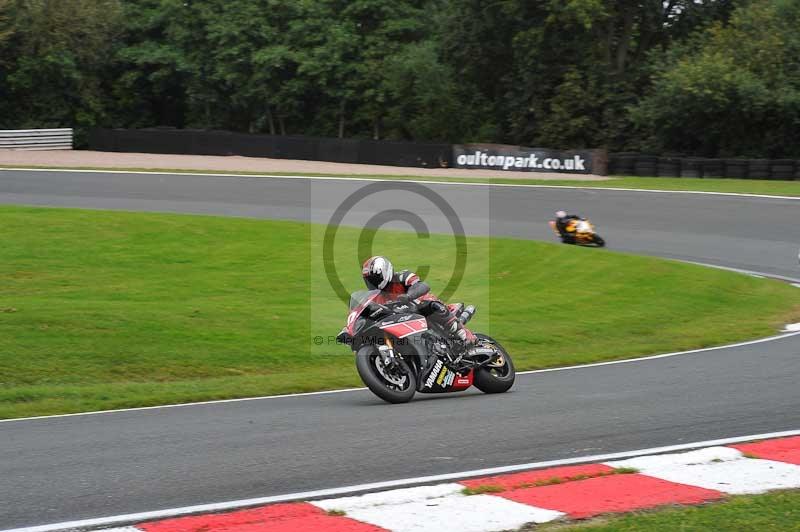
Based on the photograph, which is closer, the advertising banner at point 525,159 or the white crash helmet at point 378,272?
the white crash helmet at point 378,272

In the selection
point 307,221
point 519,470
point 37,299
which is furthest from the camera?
point 307,221

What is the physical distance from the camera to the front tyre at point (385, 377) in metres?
9.47

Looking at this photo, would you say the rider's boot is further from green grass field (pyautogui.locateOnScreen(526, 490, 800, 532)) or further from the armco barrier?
the armco barrier

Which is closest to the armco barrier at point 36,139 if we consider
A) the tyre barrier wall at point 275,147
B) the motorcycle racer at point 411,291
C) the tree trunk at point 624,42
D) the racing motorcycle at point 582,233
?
the tyre barrier wall at point 275,147

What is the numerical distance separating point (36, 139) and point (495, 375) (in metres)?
44.2

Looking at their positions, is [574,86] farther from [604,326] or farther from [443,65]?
[604,326]

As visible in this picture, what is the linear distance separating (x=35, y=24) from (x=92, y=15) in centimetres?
297

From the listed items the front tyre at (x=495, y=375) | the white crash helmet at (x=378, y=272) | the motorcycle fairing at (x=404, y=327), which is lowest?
the front tyre at (x=495, y=375)

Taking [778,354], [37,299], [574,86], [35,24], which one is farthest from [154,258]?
[35,24]

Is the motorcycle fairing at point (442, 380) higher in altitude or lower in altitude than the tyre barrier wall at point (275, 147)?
lower

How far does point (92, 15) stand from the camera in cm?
5356

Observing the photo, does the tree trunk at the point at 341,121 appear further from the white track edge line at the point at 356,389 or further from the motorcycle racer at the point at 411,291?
the motorcycle racer at the point at 411,291

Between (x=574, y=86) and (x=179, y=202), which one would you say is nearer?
(x=179, y=202)

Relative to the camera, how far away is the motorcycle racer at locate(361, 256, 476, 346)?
9.71 metres
